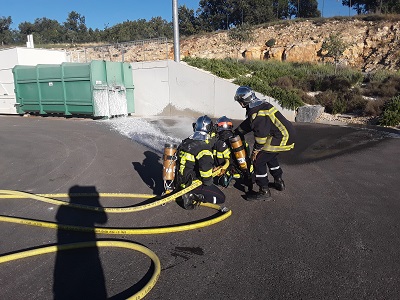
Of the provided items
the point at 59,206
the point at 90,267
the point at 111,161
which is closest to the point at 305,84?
the point at 111,161

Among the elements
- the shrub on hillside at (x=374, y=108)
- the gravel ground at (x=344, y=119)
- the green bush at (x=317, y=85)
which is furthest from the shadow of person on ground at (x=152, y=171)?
the shrub on hillside at (x=374, y=108)

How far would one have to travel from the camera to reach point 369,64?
24.4 m

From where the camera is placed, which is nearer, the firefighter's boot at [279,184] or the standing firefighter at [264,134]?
the standing firefighter at [264,134]

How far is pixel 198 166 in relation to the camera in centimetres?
456

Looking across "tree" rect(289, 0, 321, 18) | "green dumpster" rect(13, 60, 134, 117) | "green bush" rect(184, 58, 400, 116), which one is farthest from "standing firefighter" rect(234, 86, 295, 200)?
"tree" rect(289, 0, 321, 18)

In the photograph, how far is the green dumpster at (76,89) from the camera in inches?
565

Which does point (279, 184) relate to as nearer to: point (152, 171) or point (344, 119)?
point (152, 171)

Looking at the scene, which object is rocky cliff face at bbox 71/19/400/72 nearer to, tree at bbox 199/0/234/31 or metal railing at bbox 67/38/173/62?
metal railing at bbox 67/38/173/62

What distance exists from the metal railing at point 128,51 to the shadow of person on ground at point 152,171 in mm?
11571

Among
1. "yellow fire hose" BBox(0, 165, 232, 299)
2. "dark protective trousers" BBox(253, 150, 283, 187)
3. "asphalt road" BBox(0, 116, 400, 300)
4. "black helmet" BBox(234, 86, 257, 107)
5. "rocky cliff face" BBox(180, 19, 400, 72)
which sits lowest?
"asphalt road" BBox(0, 116, 400, 300)

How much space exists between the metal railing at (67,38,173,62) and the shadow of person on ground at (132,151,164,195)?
1157cm

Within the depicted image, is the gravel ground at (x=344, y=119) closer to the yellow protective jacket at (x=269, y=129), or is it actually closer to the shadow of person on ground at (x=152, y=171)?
the shadow of person on ground at (x=152, y=171)

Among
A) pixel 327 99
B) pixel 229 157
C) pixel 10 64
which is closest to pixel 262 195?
pixel 229 157

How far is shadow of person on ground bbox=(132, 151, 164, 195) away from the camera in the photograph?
5.76 meters
